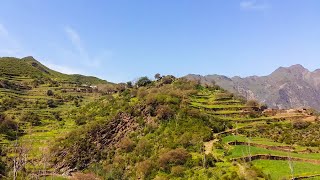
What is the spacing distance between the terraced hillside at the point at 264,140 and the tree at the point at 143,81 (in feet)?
71.8

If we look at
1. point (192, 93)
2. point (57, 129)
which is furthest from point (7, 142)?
point (192, 93)

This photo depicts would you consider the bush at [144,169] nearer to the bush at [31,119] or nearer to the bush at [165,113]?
the bush at [165,113]

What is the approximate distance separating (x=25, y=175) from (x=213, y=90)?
177 ft

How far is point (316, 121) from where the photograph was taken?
229 ft

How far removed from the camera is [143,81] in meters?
108

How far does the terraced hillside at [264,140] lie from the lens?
46.6 metres

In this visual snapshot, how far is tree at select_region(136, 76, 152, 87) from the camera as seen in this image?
10694cm

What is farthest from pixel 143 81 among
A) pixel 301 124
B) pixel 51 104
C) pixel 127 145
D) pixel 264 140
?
pixel 264 140

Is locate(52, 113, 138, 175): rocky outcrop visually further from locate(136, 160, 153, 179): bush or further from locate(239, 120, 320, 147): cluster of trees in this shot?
locate(239, 120, 320, 147): cluster of trees

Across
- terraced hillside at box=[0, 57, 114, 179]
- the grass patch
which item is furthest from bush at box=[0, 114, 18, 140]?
the grass patch

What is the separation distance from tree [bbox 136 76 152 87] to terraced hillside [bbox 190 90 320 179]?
21871 mm

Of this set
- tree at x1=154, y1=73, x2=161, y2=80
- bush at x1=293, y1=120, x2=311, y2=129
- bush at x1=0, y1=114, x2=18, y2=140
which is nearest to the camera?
bush at x1=293, y1=120, x2=311, y2=129

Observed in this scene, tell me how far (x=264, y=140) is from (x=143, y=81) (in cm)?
5272

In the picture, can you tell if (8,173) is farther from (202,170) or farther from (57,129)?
(202,170)
